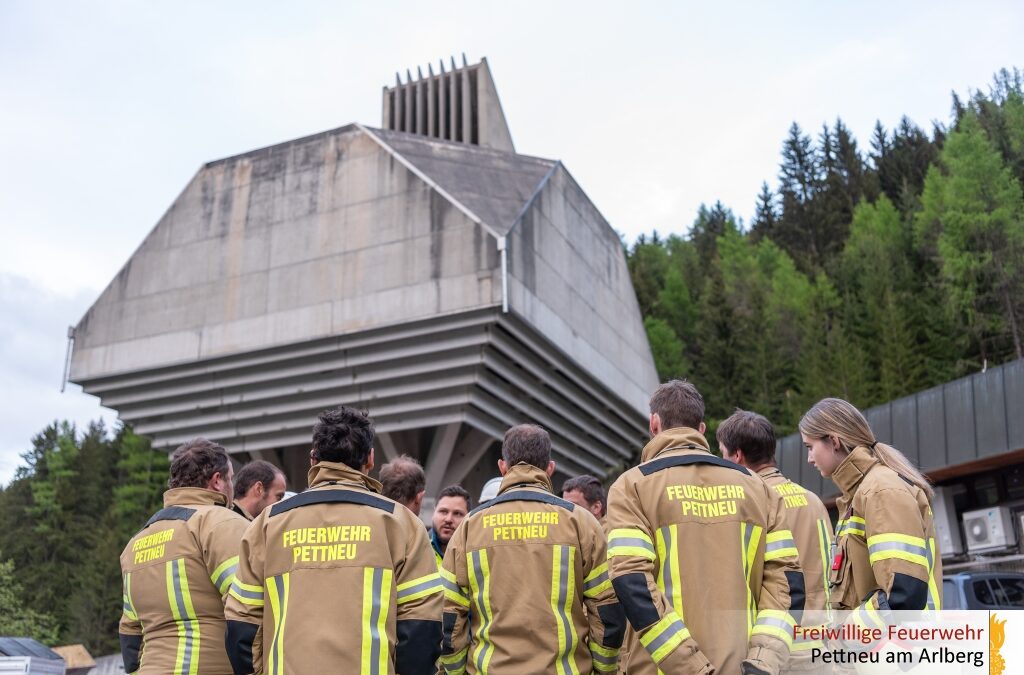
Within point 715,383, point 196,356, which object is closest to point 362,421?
point 196,356

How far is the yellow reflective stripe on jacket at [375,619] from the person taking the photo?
10.9 feet

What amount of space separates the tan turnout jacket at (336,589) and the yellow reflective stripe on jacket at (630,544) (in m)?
0.65

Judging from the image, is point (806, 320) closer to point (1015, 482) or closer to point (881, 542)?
point (1015, 482)

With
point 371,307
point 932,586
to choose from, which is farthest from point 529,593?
point 371,307

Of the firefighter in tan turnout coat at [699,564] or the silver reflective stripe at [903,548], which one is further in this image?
the silver reflective stripe at [903,548]

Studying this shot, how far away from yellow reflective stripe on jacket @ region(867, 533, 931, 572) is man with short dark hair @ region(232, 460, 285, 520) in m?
2.96

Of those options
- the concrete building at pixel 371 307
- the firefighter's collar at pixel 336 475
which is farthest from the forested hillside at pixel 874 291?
the firefighter's collar at pixel 336 475

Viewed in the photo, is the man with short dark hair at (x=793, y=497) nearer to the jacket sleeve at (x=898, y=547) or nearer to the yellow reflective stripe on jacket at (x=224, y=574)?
the jacket sleeve at (x=898, y=547)

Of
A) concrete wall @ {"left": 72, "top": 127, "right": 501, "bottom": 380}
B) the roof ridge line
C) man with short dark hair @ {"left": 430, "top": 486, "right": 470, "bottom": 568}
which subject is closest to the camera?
man with short dark hair @ {"left": 430, "top": 486, "right": 470, "bottom": 568}

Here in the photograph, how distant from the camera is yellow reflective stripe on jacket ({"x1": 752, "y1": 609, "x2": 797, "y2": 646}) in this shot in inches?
132

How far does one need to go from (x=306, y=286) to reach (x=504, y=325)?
460 cm

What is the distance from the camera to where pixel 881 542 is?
3512 millimetres

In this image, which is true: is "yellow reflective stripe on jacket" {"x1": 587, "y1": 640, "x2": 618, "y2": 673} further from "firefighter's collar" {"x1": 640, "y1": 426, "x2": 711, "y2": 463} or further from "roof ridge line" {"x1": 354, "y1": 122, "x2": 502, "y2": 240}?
"roof ridge line" {"x1": 354, "y1": 122, "x2": 502, "y2": 240}

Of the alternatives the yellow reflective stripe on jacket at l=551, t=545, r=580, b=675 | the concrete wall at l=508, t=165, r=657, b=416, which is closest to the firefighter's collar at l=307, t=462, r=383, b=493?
the yellow reflective stripe on jacket at l=551, t=545, r=580, b=675
